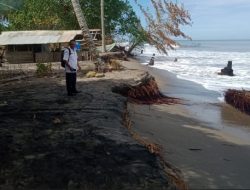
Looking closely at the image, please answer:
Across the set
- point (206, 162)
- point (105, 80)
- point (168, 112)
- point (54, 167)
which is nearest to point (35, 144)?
point (54, 167)

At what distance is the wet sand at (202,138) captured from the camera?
247 inches

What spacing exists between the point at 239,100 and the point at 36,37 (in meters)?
14.8

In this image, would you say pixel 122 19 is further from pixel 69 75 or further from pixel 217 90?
pixel 69 75

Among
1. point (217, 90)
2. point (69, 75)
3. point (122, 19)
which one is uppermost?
point (122, 19)

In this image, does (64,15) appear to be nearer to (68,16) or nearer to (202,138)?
(68,16)

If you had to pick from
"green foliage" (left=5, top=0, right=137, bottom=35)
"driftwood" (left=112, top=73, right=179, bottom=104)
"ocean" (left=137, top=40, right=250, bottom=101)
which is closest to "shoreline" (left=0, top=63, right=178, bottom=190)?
"driftwood" (left=112, top=73, right=179, bottom=104)

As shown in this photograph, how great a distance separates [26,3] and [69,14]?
3909 mm

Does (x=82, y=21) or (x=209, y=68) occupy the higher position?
(x=82, y=21)

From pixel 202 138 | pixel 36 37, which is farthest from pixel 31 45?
pixel 202 138

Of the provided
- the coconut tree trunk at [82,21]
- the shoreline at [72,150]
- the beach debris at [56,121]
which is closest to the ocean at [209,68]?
the coconut tree trunk at [82,21]

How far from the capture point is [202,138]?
9.38 metres

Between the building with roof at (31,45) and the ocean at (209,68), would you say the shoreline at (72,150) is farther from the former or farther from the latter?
the building with roof at (31,45)

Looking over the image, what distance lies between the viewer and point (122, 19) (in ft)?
117

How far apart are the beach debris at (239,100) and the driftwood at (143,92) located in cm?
210
